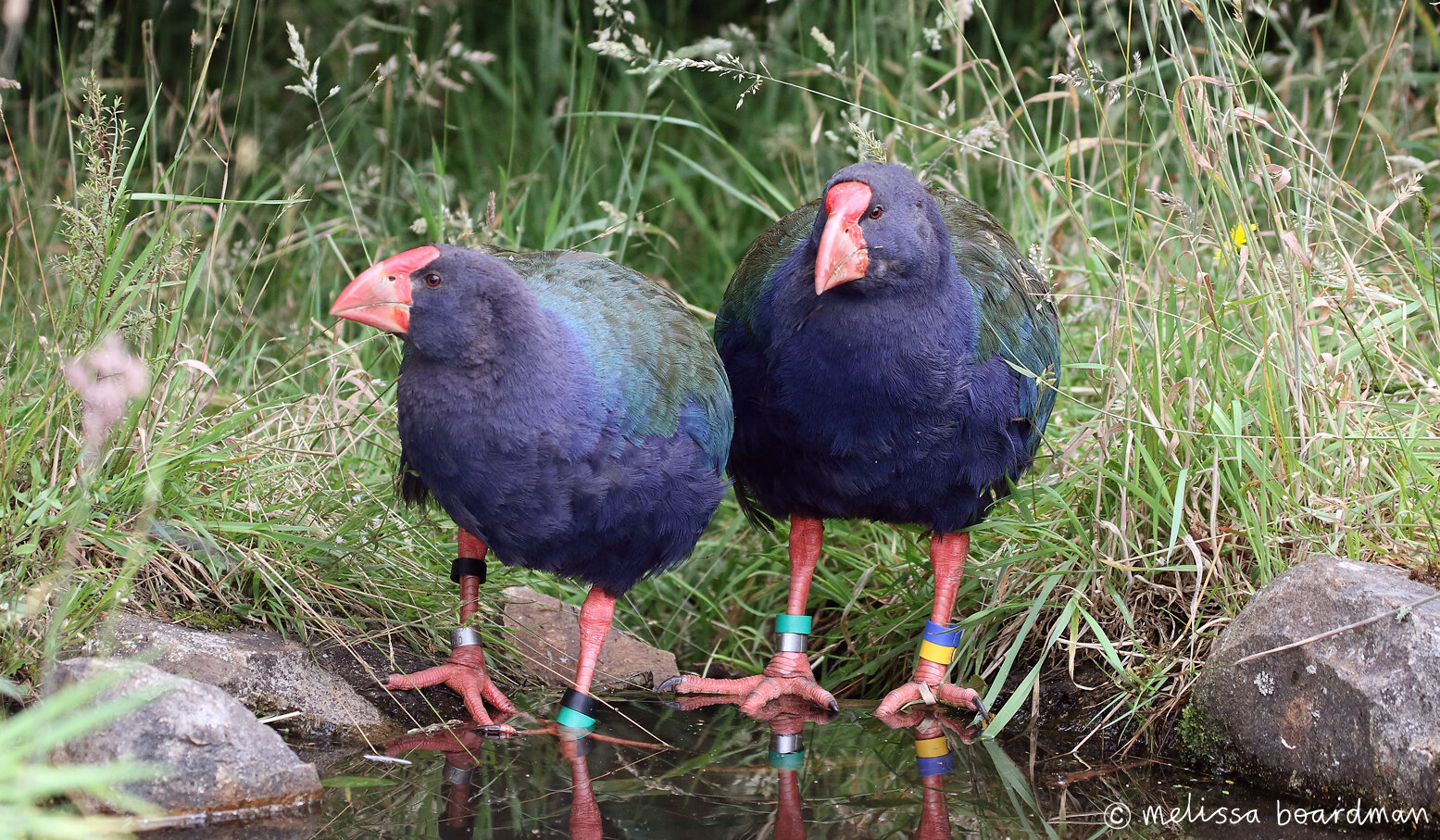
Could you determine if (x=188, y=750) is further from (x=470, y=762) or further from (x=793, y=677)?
(x=793, y=677)

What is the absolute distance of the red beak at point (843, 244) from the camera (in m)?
2.53

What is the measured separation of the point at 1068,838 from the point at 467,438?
3.85ft

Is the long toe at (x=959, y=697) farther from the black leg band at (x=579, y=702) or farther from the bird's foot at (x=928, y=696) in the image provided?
the black leg band at (x=579, y=702)

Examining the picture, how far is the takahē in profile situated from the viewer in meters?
2.61

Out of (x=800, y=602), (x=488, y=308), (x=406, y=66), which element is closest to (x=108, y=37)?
(x=406, y=66)

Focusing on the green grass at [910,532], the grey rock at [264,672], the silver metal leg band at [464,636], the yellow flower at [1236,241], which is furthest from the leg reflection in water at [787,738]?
the yellow flower at [1236,241]

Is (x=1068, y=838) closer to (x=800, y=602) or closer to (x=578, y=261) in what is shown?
(x=800, y=602)

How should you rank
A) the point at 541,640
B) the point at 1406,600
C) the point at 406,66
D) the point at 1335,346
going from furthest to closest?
1. the point at 406,66
2. the point at 1335,346
3. the point at 541,640
4. the point at 1406,600

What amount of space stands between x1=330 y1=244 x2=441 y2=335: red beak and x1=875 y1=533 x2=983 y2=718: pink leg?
1.27 meters

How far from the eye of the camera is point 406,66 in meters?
4.44

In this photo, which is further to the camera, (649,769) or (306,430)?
(306,430)

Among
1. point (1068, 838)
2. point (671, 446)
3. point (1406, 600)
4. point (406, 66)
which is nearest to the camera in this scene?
point (1068, 838)

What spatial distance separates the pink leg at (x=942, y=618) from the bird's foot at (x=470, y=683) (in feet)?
2.55

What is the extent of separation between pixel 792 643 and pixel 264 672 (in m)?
1.16
